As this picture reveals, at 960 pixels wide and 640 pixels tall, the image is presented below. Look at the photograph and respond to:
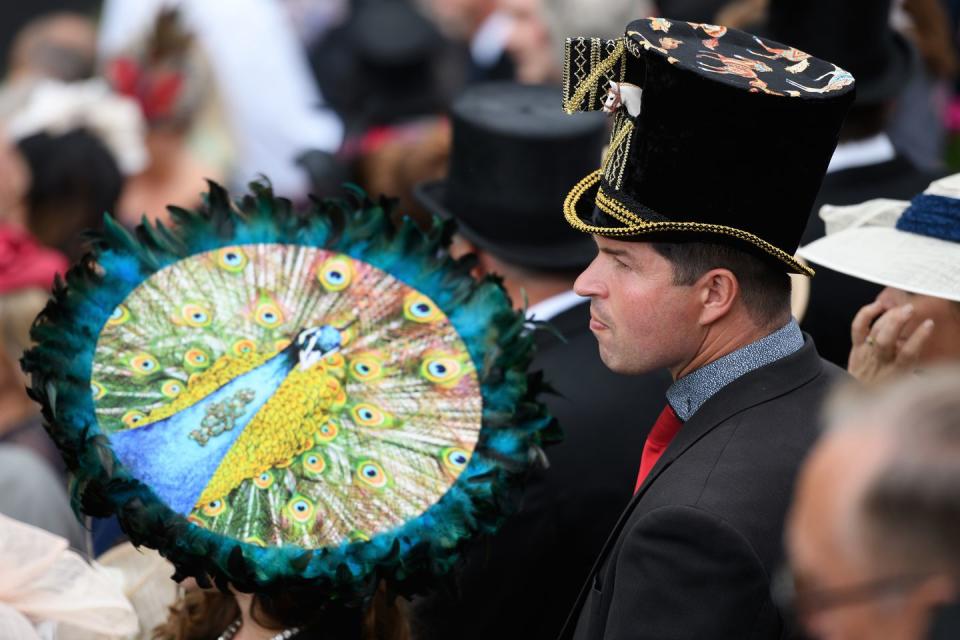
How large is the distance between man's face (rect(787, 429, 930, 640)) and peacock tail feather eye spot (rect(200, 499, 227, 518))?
1203 mm

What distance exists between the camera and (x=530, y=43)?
698 cm

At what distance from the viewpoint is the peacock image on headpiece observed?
221 centimetres

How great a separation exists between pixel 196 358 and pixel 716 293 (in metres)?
0.98

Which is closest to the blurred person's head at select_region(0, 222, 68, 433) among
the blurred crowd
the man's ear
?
the blurred crowd

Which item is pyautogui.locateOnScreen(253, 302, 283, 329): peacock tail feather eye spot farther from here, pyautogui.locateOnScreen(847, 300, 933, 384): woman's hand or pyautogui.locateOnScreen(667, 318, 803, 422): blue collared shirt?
pyautogui.locateOnScreen(847, 300, 933, 384): woman's hand

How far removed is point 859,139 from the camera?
410 cm

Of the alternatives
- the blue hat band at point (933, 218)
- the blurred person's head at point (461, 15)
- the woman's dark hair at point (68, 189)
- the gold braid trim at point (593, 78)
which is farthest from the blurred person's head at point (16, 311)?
the blurred person's head at point (461, 15)

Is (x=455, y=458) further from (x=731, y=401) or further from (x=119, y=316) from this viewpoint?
(x=119, y=316)

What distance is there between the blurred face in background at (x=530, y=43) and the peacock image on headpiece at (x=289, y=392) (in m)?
4.17

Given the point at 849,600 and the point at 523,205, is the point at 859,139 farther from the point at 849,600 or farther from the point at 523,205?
the point at 849,600

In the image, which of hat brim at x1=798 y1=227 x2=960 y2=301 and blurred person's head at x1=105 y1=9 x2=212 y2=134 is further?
blurred person's head at x1=105 y1=9 x2=212 y2=134

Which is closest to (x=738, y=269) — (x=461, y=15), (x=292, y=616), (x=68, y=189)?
(x=292, y=616)

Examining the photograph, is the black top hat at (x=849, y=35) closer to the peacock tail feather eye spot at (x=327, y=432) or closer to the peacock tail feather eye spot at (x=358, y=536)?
the peacock tail feather eye spot at (x=327, y=432)

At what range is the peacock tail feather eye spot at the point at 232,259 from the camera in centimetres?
245
